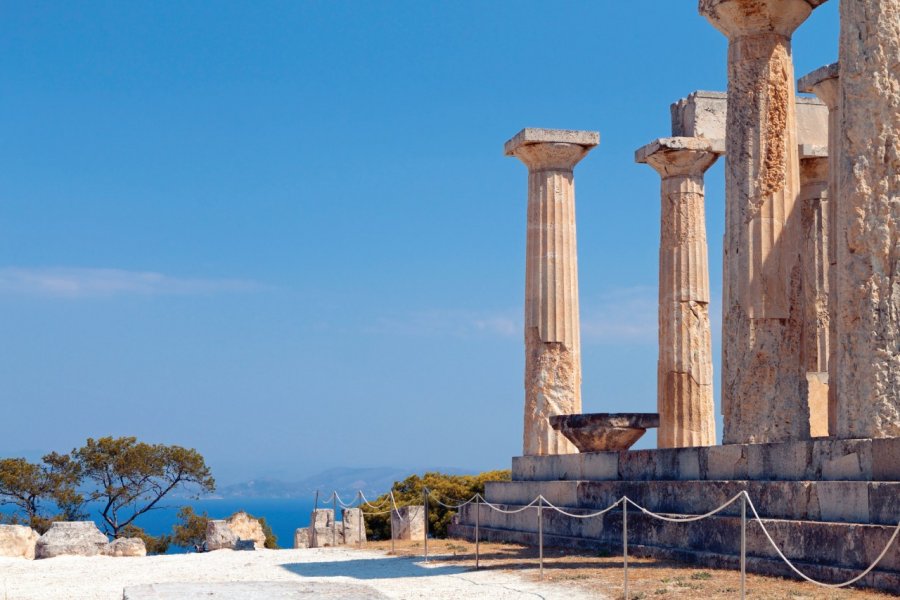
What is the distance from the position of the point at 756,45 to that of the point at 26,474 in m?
32.3

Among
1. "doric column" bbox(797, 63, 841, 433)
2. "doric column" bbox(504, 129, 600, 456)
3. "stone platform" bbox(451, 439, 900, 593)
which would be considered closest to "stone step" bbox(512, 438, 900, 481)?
"stone platform" bbox(451, 439, 900, 593)

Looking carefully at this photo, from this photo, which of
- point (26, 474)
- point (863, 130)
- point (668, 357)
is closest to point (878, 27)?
point (863, 130)

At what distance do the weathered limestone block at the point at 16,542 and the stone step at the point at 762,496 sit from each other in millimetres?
10187

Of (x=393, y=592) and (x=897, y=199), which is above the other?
(x=897, y=199)

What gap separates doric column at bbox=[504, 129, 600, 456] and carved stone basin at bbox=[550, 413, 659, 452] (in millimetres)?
3609

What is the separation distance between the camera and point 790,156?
Answer: 61.4 ft

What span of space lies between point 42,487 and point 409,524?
20.6 meters

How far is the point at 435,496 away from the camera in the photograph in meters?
35.0

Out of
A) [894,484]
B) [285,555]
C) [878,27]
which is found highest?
[878,27]

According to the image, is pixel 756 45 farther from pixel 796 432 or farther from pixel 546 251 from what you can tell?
pixel 546 251

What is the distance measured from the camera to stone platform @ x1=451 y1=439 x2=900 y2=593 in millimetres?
13891

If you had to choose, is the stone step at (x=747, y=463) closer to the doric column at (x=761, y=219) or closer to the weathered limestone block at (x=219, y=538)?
the doric column at (x=761, y=219)

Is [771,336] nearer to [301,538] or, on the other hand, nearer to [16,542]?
[301,538]

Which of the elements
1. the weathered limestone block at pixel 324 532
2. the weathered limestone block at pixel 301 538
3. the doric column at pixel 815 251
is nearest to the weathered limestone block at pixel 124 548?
the weathered limestone block at pixel 301 538
